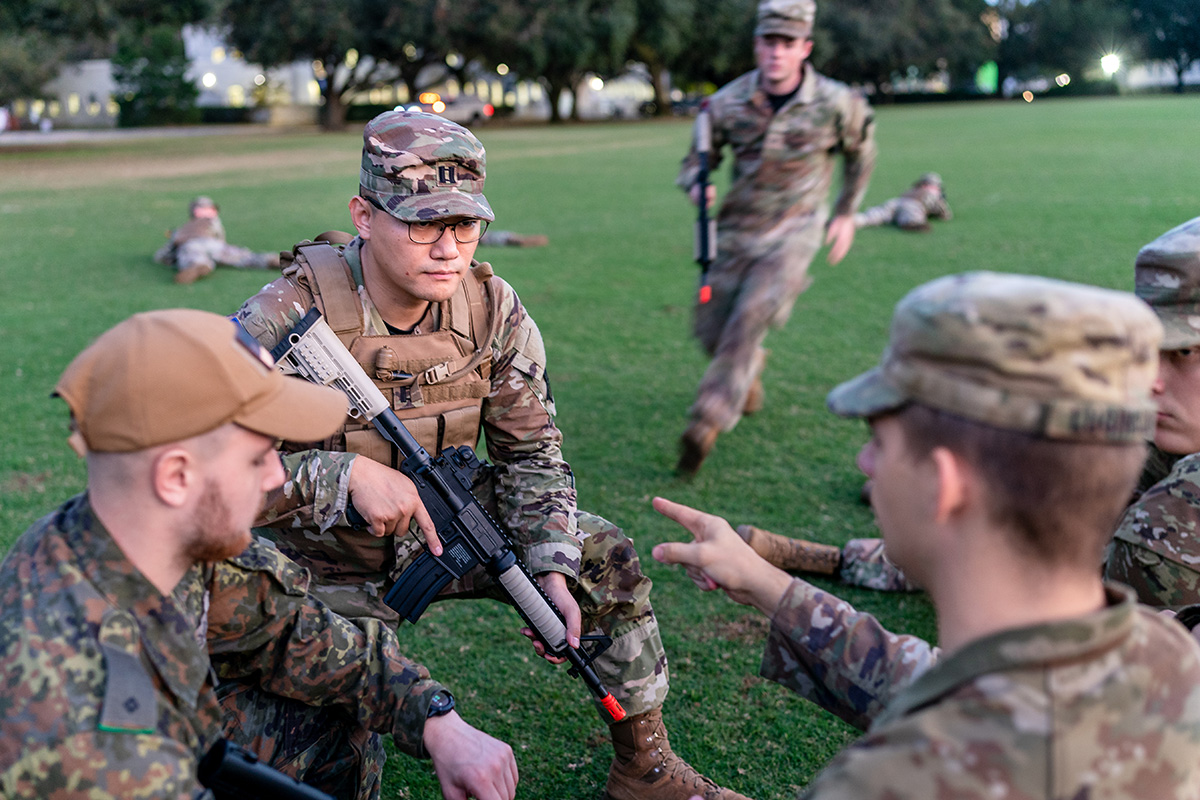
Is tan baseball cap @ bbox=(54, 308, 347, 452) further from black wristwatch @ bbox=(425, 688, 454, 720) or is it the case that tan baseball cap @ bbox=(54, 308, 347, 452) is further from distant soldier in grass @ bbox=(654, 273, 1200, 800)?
distant soldier in grass @ bbox=(654, 273, 1200, 800)

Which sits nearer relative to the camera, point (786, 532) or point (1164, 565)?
point (1164, 565)

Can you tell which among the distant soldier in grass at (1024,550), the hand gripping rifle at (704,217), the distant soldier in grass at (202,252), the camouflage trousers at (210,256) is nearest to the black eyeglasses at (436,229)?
the distant soldier in grass at (1024,550)

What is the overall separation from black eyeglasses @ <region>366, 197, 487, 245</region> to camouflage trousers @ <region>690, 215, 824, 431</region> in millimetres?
2664

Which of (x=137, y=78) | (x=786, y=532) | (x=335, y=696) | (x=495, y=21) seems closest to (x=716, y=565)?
(x=335, y=696)

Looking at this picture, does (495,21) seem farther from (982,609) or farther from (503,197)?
(982,609)

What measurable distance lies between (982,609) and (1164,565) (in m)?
1.32

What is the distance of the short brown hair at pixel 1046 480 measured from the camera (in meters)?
1.47

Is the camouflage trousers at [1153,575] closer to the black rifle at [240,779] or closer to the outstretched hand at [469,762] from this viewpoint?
the outstretched hand at [469,762]

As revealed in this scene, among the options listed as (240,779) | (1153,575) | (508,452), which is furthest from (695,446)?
(240,779)

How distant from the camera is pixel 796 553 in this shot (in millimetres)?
4523

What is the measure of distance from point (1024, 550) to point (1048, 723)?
0.24 metres

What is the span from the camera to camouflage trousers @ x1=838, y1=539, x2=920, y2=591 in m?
4.41

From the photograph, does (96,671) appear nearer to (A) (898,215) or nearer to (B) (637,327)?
(B) (637,327)

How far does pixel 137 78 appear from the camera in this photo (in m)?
54.6
